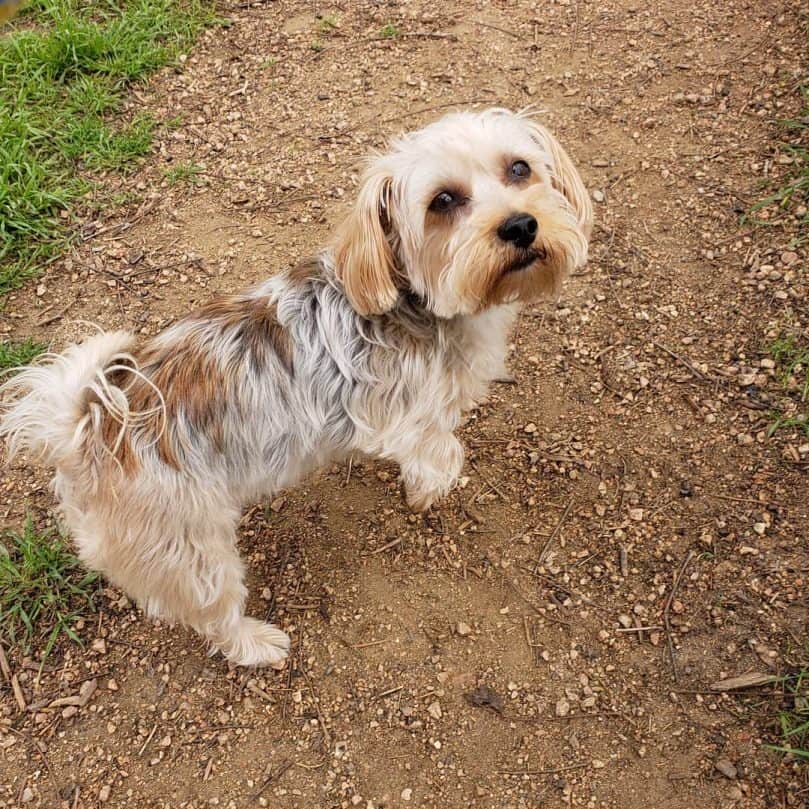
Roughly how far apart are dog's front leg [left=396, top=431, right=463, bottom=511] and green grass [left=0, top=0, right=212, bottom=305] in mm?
3814

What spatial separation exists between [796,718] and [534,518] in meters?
1.64

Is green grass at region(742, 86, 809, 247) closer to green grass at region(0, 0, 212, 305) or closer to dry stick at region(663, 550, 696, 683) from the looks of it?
dry stick at region(663, 550, 696, 683)

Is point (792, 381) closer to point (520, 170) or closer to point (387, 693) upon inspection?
point (520, 170)

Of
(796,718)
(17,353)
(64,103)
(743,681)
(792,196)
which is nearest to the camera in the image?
(796,718)

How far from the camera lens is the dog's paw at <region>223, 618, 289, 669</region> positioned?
3.93 m

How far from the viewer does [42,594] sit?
4375 mm

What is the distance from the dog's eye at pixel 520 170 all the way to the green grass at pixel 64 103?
4.19 metres

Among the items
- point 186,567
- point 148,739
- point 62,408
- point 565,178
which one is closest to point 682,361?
point 565,178

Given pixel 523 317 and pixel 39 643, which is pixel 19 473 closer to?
pixel 39 643

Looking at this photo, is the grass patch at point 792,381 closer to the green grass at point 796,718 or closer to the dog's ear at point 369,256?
the green grass at point 796,718

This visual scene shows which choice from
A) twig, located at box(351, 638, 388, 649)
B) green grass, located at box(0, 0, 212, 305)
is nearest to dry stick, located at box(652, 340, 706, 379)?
twig, located at box(351, 638, 388, 649)

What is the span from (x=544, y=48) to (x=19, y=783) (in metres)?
6.57

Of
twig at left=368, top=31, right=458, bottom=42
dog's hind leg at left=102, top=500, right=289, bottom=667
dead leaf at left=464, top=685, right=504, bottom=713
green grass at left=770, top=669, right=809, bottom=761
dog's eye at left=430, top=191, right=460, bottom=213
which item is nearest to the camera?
dog's hind leg at left=102, top=500, right=289, bottom=667

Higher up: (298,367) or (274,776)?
(298,367)
